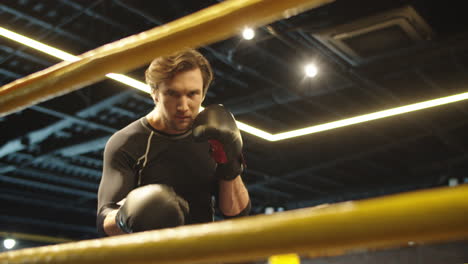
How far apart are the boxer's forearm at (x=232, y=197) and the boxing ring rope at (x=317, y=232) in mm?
871

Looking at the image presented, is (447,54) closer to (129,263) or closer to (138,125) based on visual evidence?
(138,125)

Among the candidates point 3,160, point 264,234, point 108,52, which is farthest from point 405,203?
point 3,160

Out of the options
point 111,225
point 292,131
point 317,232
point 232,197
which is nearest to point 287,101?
point 292,131

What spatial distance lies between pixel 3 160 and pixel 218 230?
747 centimetres

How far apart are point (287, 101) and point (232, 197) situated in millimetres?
4534

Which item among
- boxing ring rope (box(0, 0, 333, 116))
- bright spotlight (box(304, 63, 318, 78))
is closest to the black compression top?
boxing ring rope (box(0, 0, 333, 116))

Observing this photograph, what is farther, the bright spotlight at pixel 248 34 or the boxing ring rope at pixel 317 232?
the bright spotlight at pixel 248 34

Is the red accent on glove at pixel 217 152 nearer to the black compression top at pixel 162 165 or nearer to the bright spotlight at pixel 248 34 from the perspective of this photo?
the black compression top at pixel 162 165

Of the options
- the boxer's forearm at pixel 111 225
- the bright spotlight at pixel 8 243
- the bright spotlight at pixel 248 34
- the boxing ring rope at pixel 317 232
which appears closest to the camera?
the boxing ring rope at pixel 317 232

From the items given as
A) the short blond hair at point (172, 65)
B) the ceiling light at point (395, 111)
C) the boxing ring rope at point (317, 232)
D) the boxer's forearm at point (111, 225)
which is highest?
the ceiling light at point (395, 111)

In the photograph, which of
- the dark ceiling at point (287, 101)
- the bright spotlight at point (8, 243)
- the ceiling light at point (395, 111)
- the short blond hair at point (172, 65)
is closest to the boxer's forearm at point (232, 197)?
the short blond hair at point (172, 65)

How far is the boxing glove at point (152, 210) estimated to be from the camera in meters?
1.19

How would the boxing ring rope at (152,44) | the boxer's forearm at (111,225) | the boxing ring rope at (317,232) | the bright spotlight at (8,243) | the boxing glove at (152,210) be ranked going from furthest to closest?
the bright spotlight at (8,243) → the boxer's forearm at (111,225) → the boxing glove at (152,210) → the boxing ring rope at (152,44) → the boxing ring rope at (317,232)

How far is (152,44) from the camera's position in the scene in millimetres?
908
